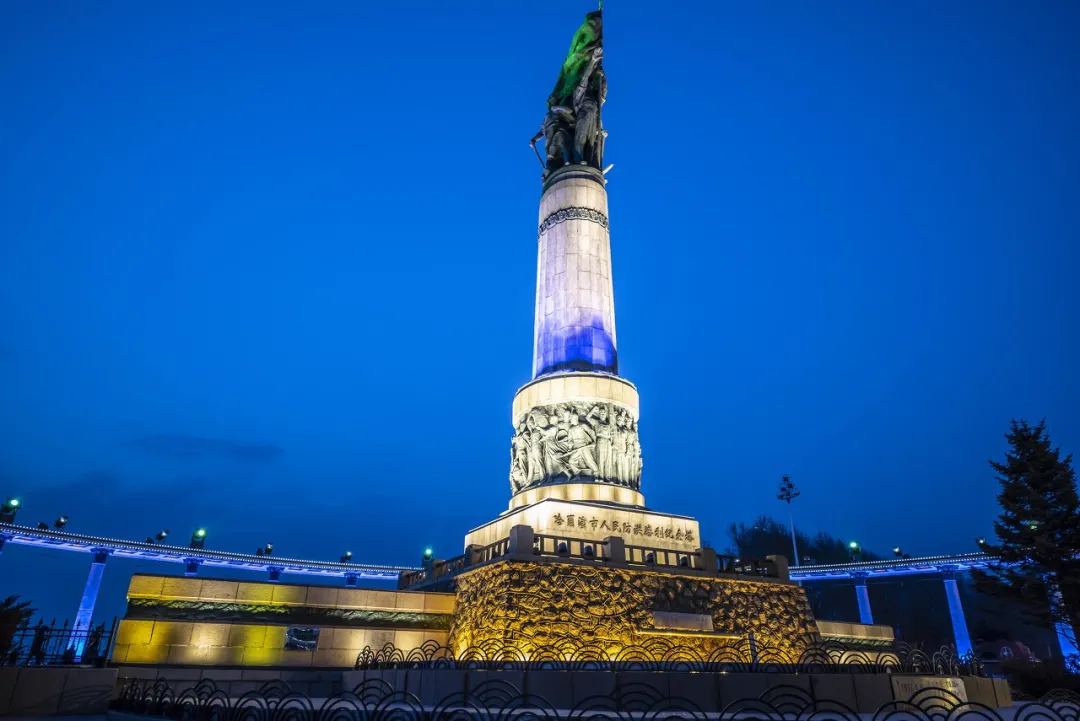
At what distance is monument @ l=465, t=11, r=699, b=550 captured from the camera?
16625 mm

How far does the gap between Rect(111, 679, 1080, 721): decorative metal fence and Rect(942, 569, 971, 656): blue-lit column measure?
2707cm

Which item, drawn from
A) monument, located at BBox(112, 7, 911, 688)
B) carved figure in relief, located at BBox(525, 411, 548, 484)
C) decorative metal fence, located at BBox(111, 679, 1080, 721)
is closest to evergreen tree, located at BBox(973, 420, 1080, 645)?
monument, located at BBox(112, 7, 911, 688)

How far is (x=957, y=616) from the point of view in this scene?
3428cm

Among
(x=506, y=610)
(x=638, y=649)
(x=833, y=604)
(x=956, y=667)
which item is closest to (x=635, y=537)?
(x=638, y=649)

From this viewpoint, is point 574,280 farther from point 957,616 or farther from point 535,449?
point 957,616

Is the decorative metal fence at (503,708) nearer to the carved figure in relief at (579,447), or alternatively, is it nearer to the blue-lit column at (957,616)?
the carved figure in relief at (579,447)

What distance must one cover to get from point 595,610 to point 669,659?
1908mm

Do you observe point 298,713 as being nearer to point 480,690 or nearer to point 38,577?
point 480,690

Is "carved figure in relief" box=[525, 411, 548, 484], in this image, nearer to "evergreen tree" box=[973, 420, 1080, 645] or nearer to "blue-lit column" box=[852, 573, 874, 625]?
"evergreen tree" box=[973, 420, 1080, 645]

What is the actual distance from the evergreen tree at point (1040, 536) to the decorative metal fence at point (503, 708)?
12993mm

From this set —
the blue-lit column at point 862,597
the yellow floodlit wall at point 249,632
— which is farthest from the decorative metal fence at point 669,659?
the blue-lit column at point 862,597

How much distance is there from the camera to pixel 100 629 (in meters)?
10.6

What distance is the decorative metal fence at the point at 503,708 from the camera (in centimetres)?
592

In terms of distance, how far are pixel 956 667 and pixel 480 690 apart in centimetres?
870
